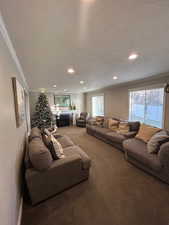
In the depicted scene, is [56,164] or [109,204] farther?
[56,164]

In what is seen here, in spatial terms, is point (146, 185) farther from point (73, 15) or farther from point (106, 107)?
point (106, 107)

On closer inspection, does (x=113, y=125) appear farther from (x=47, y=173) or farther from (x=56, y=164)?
(x=47, y=173)

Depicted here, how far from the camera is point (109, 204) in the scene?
157 centimetres

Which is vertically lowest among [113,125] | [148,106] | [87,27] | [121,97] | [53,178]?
[53,178]

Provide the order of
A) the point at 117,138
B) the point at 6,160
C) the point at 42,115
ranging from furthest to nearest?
1. the point at 42,115
2. the point at 117,138
3. the point at 6,160

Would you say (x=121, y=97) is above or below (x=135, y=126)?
above

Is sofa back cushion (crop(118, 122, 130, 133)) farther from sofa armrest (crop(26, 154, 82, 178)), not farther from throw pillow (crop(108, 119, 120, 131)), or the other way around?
sofa armrest (crop(26, 154, 82, 178))

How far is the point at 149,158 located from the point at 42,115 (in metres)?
5.51

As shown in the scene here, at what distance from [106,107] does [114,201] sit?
15.9ft

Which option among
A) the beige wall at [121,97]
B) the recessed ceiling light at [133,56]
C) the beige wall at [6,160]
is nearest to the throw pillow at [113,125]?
the beige wall at [121,97]

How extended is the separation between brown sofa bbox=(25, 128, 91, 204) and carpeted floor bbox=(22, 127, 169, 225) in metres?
0.13

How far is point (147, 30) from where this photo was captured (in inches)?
50.1

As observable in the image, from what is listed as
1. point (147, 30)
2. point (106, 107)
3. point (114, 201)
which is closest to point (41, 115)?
point (106, 107)

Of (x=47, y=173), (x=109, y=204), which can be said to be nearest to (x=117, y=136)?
(x=109, y=204)
